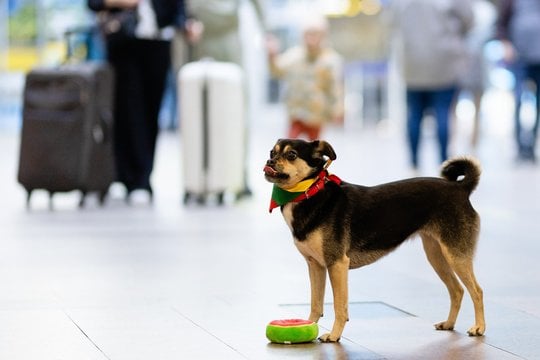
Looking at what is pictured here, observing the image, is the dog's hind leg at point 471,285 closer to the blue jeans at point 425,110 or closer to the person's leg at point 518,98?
the blue jeans at point 425,110

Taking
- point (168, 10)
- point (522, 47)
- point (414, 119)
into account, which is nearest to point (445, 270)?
point (168, 10)

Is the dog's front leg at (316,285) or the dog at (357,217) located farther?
the dog's front leg at (316,285)

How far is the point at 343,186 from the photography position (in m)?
4.75

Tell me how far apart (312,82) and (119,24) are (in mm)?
2960

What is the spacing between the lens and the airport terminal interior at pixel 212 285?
4609 millimetres

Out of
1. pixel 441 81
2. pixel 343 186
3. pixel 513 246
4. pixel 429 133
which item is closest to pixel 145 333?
pixel 343 186

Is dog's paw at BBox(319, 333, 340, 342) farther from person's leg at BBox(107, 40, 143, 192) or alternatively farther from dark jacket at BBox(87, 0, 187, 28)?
person's leg at BBox(107, 40, 143, 192)

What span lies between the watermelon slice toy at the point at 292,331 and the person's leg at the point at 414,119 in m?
8.27

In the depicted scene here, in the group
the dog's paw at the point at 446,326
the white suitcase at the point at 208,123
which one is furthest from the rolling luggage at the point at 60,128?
the dog's paw at the point at 446,326

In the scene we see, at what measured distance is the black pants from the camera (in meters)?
10.2

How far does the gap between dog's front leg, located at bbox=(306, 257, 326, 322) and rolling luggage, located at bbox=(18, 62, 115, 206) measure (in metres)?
4.93

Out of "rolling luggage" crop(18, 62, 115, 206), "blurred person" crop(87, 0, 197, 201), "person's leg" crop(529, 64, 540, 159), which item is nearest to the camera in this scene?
"rolling luggage" crop(18, 62, 115, 206)

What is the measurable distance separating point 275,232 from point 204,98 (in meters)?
1.78

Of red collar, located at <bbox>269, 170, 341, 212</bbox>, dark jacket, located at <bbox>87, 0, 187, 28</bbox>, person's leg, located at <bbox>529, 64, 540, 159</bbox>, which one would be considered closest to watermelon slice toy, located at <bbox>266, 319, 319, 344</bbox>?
red collar, located at <bbox>269, 170, 341, 212</bbox>
